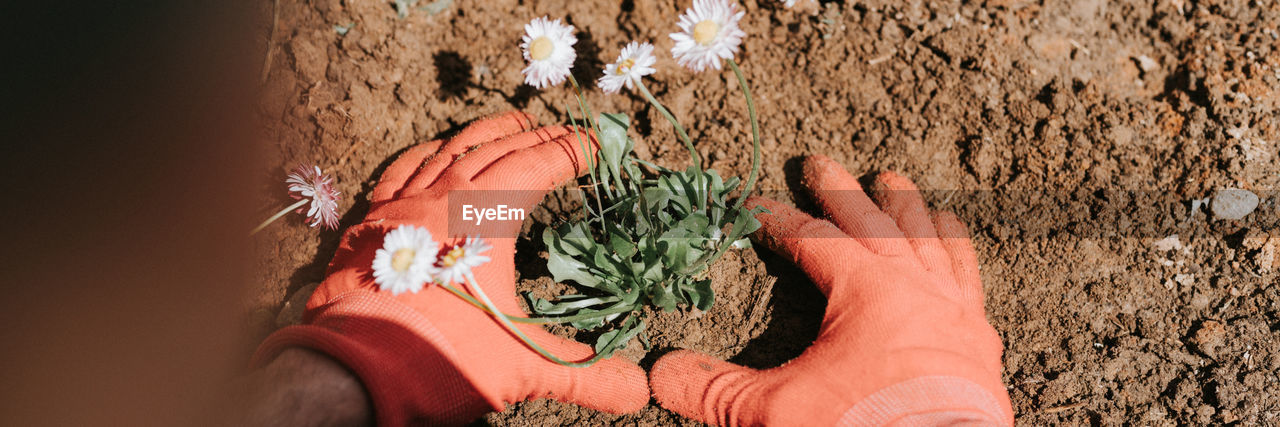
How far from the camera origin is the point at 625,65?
1887 mm

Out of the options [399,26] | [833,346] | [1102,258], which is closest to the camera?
[833,346]

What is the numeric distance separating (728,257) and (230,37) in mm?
2370

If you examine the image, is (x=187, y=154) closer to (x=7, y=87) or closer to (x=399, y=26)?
(x=7, y=87)

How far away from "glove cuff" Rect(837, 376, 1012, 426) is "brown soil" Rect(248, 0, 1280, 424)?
1.49 feet

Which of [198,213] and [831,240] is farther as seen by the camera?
[198,213]

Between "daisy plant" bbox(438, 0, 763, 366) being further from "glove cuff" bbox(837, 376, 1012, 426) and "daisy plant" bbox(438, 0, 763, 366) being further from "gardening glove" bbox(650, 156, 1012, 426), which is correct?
"glove cuff" bbox(837, 376, 1012, 426)

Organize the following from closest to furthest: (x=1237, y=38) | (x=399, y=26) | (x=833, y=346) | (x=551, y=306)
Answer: (x=833, y=346), (x=551, y=306), (x=1237, y=38), (x=399, y=26)

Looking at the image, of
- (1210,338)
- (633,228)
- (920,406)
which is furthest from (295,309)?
(1210,338)

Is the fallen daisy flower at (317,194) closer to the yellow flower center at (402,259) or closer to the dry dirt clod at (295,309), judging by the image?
the dry dirt clod at (295,309)

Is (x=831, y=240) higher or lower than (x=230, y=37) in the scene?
lower

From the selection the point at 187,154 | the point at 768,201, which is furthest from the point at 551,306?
the point at 187,154

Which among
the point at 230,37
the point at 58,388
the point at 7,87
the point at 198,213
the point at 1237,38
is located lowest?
the point at 58,388

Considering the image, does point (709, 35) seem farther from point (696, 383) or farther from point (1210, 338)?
point (1210, 338)

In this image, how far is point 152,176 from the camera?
2703 mm
